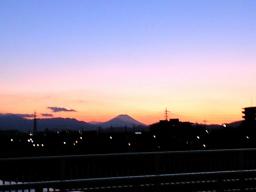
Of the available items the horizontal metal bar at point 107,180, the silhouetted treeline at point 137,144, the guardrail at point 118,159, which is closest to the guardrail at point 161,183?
the horizontal metal bar at point 107,180

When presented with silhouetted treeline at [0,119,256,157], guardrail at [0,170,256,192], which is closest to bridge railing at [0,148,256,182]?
guardrail at [0,170,256,192]

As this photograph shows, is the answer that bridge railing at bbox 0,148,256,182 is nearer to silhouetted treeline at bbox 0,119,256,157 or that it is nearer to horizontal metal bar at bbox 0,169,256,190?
horizontal metal bar at bbox 0,169,256,190

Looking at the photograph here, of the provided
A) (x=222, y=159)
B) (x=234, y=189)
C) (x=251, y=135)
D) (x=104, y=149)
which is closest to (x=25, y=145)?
(x=104, y=149)

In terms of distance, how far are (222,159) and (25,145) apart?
197 ft

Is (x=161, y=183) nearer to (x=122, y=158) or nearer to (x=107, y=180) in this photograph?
(x=107, y=180)

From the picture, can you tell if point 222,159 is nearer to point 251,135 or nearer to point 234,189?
point 234,189

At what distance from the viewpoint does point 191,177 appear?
11.5m

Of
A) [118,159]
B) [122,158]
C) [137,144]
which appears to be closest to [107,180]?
[122,158]

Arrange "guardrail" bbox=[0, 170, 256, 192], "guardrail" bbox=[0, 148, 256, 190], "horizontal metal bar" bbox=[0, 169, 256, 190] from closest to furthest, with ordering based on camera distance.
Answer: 1. "horizontal metal bar" bbox=[0, 169, 256, 190]
2. "guardrail" bbox=[0, 170, 256, 192]
3. "guardrail" bbox=[0, 148, 256, 190]

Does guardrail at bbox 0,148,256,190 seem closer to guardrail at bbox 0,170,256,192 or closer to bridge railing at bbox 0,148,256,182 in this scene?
bridge railing at bbox 0,148,256,182

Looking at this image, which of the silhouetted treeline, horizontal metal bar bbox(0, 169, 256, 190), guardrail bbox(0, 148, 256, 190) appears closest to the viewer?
horizontal metal bar bbox(0, 169, 256, 190)

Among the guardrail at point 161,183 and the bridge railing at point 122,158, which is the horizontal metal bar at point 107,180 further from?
the bridge railing at point 122,158

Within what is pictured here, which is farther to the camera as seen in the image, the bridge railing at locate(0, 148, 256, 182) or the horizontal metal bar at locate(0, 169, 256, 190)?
the bridge railing at locate(0, 148, 256, 182)

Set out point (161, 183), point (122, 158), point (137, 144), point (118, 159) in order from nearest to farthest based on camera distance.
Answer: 1. point (161, 183)
2. point (122, 158)
3. point (118, 159)
4. point (137, 144)
